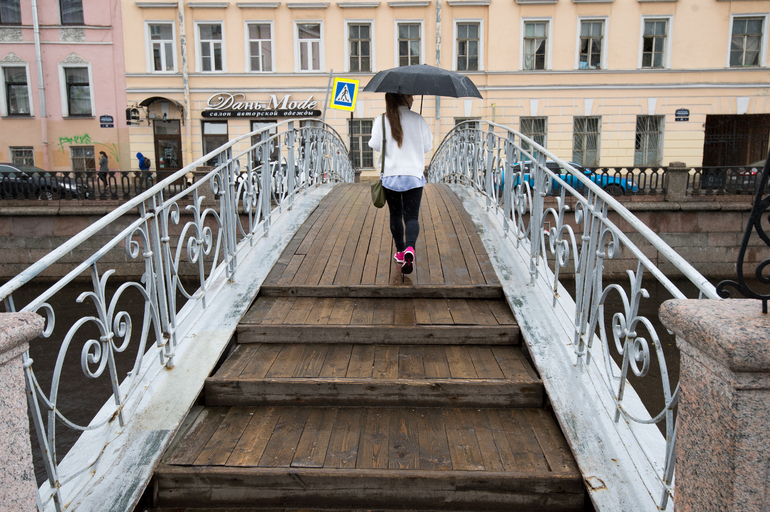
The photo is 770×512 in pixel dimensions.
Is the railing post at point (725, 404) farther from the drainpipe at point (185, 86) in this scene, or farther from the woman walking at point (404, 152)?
the drainpipe at point (185, 86)

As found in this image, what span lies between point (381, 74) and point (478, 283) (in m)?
1.90

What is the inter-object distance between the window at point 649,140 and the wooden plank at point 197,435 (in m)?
21.3

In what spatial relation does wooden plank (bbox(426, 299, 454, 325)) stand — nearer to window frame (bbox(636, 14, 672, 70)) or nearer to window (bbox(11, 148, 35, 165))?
window frame (bbox(636, 14, 672, 70))

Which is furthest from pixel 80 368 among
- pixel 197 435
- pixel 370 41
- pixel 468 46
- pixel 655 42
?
pixel 655 42

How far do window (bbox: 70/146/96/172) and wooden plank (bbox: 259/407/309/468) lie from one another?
2207 centimetres

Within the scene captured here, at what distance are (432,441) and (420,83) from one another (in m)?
2.66

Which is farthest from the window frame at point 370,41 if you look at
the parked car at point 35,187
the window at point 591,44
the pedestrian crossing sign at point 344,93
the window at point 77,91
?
the parked car at point 35,187

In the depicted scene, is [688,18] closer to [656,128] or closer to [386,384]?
[656,128]

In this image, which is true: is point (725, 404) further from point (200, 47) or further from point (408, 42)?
point (200, 47)

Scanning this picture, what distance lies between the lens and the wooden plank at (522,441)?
249 centimetres

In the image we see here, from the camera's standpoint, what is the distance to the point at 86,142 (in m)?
21.2

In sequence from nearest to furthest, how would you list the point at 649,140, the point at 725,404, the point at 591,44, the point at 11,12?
1. the point at 725,404
2. the point at 591,44
3. the point at 649,140
4. the point at 11,12

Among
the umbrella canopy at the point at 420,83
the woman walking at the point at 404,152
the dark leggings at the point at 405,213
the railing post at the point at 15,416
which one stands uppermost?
the umbrella canopy at the point at 420,83

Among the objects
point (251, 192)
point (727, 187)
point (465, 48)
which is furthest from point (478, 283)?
point (465, 48)
